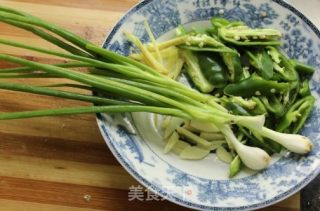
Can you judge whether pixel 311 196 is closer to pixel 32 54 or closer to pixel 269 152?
pixel 269 152

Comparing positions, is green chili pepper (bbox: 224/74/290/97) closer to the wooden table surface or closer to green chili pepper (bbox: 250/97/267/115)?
green chili pepper (bbox: 250/97/267/115)

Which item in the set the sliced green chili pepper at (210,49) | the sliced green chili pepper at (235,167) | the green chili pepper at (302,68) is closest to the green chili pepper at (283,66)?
the green chili pepper at (302,68)

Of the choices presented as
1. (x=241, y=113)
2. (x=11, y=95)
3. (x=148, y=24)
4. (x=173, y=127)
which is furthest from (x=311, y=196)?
(x=11, y=95)

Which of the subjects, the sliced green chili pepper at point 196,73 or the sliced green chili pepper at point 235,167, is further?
the sliced green chili pepper at point 196,73

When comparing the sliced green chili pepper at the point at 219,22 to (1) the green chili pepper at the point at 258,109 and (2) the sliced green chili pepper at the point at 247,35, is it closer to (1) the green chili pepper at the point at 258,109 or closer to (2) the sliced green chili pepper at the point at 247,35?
(2) the sliced green chili pepper at the point at 247,35

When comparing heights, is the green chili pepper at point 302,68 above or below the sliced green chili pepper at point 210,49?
below

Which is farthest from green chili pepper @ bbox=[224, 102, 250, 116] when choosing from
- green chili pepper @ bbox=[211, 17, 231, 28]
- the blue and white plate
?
green chili pepper @ bbox=[211, 17, 231, 28]

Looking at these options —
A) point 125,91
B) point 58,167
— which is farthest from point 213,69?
point 58,167
